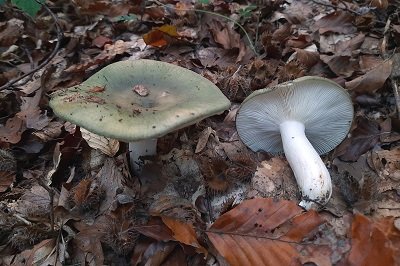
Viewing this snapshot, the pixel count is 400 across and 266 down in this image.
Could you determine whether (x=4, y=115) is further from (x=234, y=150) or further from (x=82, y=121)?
(x=234, y=150)

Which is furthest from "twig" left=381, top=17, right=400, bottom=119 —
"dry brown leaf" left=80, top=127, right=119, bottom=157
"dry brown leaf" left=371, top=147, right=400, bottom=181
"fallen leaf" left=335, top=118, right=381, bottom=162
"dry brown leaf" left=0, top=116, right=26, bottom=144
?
"dry brown leaf" left=0, top=116, right=26, bottom=144

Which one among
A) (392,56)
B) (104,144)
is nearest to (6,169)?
(104,144)

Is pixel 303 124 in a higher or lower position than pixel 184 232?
higher

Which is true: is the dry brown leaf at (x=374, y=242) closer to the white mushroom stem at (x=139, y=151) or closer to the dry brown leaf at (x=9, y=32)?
the white mushroom stem at (x=139, y=151)

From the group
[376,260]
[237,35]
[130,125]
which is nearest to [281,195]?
[376,260]

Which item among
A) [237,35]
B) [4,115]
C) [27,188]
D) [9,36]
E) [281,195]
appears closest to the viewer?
[281,195]

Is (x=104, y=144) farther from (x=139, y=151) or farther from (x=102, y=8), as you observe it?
(x=102, y=8)

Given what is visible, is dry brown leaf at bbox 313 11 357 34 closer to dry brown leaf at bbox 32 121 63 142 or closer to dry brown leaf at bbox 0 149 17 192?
dry brown leaf at bbox 32 121 63 142
